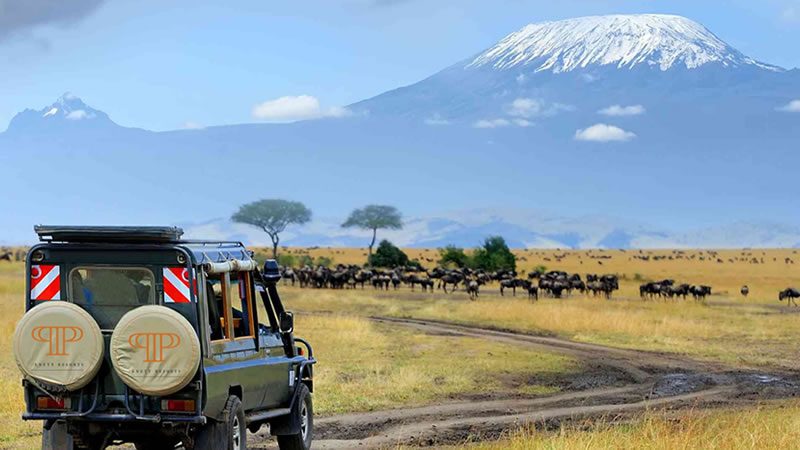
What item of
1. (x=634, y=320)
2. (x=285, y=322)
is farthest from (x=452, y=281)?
(x=285, y=322)

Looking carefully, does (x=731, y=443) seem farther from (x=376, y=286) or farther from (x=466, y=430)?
(x=376, y=286)

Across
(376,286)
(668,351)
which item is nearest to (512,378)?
(668,351)

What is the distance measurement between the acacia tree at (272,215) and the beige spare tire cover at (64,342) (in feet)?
413

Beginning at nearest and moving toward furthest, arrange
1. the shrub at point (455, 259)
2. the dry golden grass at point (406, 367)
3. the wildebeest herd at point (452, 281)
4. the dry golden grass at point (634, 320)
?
the dry golden grass at point (406, 367), the dry golden grass at point (634, 320), the wildebeest herd at point (452, 281), the shrub at point (455, 259)

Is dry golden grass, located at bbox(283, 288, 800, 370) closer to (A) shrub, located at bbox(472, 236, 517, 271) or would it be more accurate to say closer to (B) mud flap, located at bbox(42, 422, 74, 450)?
(B) mud flap, located at bbox(42, 422, 74, 450)

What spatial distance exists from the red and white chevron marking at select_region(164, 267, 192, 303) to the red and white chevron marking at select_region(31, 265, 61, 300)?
1.17m

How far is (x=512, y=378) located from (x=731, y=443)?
1346 centimetres

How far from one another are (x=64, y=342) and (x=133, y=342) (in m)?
0.72

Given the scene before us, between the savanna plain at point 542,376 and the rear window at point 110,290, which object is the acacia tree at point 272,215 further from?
the rear window at point 110,290

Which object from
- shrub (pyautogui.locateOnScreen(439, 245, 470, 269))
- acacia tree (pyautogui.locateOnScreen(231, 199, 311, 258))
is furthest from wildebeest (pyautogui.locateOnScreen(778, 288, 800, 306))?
acacia tree (pyautogui.locateOnScreen(231, 199, 311, 258))

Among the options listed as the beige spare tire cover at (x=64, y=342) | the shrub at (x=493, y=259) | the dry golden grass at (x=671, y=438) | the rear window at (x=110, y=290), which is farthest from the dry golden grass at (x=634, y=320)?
the shrub at (x=493, y=259)

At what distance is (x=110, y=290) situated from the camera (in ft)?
39.2

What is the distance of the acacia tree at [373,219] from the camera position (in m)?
138

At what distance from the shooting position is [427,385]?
24578mm
